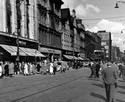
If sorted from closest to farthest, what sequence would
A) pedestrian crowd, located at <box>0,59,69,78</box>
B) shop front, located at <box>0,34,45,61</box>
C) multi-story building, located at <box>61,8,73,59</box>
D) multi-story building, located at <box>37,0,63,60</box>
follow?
1. pedestrian crowd, located at <box>0,59,69,78</box>
2. shop front, located at <box>0,34,45,61</box>
3. multi-story building, located at <box>37,0,63,60</box>
4. multi-story building, located at <box>61,8,73,59</box>

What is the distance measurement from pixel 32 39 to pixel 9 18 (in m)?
8.43

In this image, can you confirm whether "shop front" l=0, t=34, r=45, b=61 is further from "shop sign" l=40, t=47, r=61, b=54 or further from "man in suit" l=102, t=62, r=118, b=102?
"man in suit" l=102, t=62, r=118, b=102

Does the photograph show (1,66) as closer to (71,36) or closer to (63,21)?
(63,21)

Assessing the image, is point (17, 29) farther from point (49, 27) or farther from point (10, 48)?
point (49, 27)

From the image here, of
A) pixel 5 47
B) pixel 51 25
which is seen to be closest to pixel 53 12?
pixel 51 25

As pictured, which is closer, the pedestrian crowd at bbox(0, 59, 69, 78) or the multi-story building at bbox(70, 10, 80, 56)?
the pedestrian crowd at bbox(0, 59, 69, 78)

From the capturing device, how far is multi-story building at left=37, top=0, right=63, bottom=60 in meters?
53.7

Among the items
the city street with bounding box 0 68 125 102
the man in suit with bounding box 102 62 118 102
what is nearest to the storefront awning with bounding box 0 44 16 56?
the city street with bounding box 0 68 125 102

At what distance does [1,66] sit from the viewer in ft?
99.8

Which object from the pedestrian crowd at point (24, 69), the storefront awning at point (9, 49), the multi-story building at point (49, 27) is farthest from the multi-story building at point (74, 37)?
the storefront awning at point (9, 49)

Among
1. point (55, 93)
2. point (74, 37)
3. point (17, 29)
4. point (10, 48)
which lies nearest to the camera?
point (55, 93)

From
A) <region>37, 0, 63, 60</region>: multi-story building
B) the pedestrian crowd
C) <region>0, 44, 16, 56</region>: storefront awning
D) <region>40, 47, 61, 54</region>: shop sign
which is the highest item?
<region>37, 0, 63, 60</region>: multi-story building

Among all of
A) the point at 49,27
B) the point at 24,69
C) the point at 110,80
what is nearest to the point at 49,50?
the point at 49,27

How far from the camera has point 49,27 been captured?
59.3m
